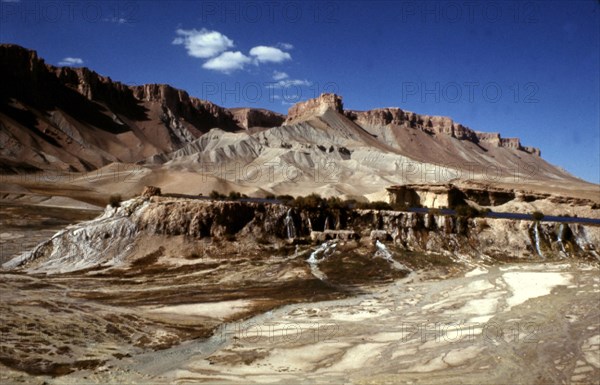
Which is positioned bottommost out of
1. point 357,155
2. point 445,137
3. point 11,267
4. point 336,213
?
point 11,267

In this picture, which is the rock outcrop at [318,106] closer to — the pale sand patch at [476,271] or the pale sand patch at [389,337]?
the pale sand patch at [476,271]

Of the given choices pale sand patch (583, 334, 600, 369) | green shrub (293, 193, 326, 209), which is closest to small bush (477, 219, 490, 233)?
green shrub (293, 193, 326, 209)

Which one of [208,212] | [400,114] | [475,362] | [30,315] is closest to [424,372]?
[475,362]

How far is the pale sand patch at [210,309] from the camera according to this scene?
19891 millimetres

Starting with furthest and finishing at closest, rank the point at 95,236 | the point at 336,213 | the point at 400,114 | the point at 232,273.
Result: the point at 400,114, the point at 336,213, the point at 95,236, the point at 232,273

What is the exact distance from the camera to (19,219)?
48594 millimetres

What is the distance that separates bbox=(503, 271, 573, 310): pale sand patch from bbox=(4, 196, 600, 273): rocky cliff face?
14.8 ft

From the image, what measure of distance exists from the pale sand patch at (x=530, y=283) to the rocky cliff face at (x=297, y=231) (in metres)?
4.51

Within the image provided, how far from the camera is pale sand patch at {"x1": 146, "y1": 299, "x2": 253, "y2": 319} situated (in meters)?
19.9

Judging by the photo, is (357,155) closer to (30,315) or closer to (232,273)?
(232,273)

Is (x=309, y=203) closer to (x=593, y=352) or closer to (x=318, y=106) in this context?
(x=593, y=352)

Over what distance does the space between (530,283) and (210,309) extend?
16230 millimetres

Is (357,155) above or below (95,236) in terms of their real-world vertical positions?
above

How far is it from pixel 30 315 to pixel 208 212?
14463 mm
